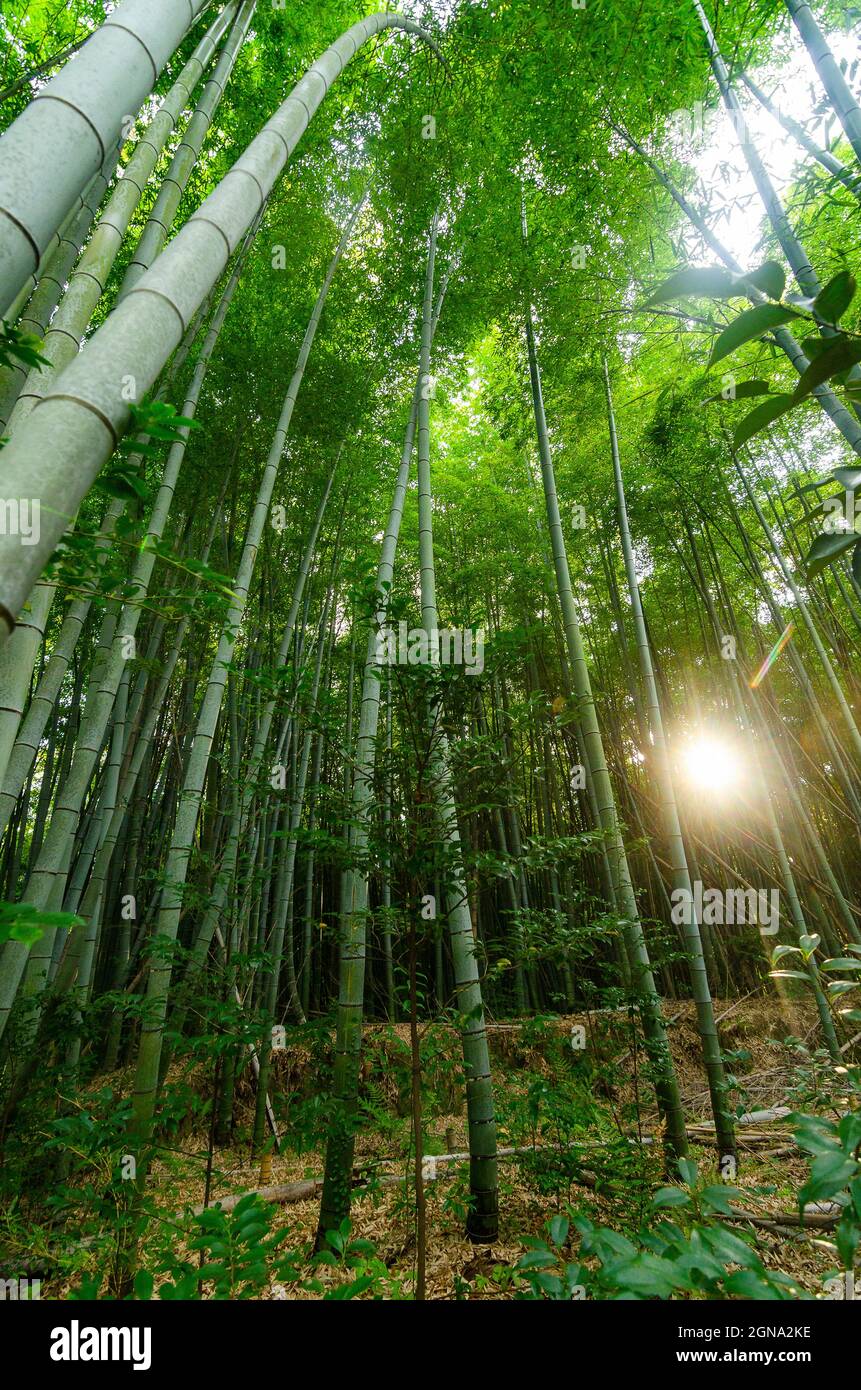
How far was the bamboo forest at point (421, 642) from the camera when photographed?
80 centimetres

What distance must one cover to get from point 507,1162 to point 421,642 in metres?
2.91

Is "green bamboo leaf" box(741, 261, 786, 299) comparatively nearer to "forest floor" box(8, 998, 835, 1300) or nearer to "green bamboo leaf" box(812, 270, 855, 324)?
"green bamboo leaf" box(812, 270, 855, 324)

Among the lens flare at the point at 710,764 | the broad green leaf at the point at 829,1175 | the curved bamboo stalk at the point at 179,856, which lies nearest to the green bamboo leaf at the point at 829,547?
the broad green leaf at the point at 829,1175

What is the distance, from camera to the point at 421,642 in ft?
5.80

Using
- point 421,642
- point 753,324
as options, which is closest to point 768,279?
point 753,324

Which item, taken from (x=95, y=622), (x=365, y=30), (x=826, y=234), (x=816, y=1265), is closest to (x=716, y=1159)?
(x=816, y=1265)

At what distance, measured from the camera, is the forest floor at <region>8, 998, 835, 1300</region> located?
6.14ft

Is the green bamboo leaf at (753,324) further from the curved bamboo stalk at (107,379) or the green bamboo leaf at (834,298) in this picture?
the curved bamboo stalk at (107,379)

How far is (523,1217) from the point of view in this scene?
2377 millimetres

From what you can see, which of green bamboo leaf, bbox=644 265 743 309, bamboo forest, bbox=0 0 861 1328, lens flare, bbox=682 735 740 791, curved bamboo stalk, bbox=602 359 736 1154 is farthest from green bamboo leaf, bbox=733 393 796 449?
lens flare, bbox=682 735 740 791

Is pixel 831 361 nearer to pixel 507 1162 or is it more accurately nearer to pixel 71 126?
pixel 71 126

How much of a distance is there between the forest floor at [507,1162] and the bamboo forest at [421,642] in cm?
4

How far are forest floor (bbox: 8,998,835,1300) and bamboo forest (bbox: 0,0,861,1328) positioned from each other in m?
0.04

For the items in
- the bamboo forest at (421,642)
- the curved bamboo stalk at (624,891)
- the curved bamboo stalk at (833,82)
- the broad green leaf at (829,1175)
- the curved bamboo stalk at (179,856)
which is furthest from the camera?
the curved bamboo stalk at (624,891)
